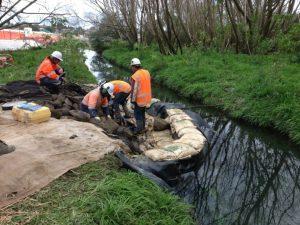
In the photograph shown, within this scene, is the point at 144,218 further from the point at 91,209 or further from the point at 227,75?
the point at 227,75

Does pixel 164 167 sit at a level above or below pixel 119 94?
below

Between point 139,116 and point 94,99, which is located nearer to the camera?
point 94,99

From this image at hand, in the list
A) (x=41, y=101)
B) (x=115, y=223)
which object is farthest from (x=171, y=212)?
(x=41, y=101)

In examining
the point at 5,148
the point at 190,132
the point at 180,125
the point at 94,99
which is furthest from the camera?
the point at 180,125

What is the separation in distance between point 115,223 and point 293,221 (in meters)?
2.72

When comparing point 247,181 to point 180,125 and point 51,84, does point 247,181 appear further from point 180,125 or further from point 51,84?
point 51,84

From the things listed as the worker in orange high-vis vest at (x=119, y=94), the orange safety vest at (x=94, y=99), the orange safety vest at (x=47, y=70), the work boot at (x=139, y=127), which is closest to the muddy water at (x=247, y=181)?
the work boot at (x=139, y=127)

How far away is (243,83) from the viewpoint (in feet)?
37.8

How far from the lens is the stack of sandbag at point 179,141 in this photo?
20.9 feet

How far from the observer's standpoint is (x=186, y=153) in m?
6.56

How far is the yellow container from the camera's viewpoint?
7.18 metres

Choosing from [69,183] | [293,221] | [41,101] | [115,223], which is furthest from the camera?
[41,101]

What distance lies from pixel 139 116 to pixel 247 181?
2957 millimetres

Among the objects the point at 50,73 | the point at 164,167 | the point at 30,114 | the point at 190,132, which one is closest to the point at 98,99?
the point at 30,114
